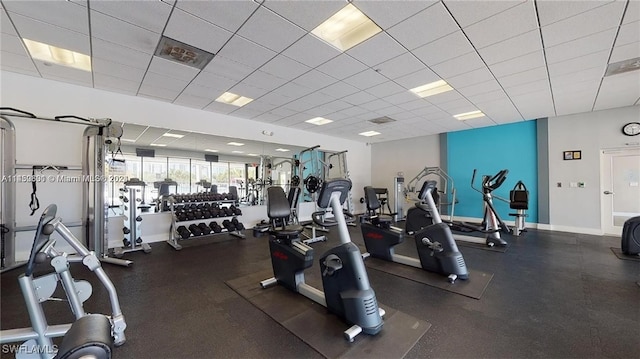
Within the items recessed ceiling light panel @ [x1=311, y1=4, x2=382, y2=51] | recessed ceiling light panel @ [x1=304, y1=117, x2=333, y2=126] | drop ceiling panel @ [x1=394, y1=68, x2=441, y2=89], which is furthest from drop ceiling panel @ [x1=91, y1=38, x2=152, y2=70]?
recessed ceiling light panel @ [x1=304, y1=117, x2=333, y2=126]

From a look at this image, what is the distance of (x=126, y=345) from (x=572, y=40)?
16.8 feet

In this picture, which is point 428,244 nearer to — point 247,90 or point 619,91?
point 247,90

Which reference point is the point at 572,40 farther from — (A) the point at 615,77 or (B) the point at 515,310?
(B) the point at 515,310

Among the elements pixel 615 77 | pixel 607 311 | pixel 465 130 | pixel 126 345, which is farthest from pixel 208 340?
pixel 465 130

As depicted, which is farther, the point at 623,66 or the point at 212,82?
the point at 212,82

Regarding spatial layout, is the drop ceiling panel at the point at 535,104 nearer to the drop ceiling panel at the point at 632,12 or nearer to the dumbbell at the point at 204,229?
the drop ceiling panel at the point at 632,12

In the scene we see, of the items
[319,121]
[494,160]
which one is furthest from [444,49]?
[494,160]

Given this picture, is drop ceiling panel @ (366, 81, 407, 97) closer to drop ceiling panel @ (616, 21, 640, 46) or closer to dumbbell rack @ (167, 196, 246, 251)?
drop ceiling panel @ (616, 21, 640, 46)

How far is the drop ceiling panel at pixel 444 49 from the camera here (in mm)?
2762

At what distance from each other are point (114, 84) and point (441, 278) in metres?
5.55

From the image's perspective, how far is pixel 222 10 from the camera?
2309 mm

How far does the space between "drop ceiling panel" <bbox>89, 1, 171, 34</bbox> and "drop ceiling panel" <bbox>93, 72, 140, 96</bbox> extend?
1774mm

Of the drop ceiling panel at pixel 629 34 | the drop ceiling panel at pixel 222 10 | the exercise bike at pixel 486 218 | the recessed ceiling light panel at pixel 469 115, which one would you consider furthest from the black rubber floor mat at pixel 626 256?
the drop ceiling panel at pixel 222 10

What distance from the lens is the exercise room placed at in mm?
1944
